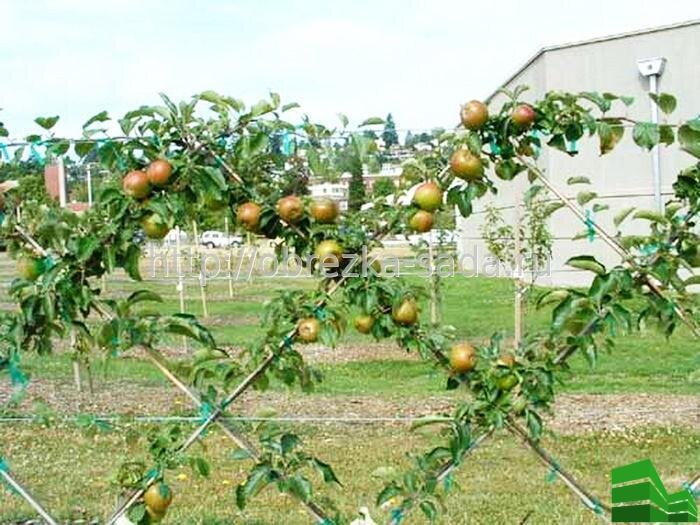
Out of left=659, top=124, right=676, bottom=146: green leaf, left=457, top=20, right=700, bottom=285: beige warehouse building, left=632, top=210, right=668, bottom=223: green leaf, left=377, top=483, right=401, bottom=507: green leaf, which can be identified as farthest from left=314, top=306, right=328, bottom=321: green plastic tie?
left=457, top=20, right=700, bottom=285: beige warehouse building

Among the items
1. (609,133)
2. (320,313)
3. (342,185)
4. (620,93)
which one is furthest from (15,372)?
(620,93)

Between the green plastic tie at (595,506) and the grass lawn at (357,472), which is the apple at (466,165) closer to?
the green plastic tie at (595,506)

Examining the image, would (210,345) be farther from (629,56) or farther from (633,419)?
(629,56)

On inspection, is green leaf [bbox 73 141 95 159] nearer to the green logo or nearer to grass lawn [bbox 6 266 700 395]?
the green logo

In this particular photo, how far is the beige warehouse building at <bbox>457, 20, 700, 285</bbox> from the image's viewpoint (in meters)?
18.8

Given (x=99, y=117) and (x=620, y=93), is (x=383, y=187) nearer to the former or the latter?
(x=99, y=117)

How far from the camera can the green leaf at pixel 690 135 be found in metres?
2.70

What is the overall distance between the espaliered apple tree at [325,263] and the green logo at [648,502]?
17.7 inches

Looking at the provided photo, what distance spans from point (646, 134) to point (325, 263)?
913 millimetres

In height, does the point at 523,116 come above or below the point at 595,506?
above

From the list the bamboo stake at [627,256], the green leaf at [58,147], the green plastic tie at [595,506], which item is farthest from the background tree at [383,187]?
the green plastic tie at [595,506]

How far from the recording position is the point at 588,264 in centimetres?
282

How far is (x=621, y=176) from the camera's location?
19672 millimetres

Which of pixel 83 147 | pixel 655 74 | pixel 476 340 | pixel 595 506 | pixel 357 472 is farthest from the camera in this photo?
pixel 655 74
